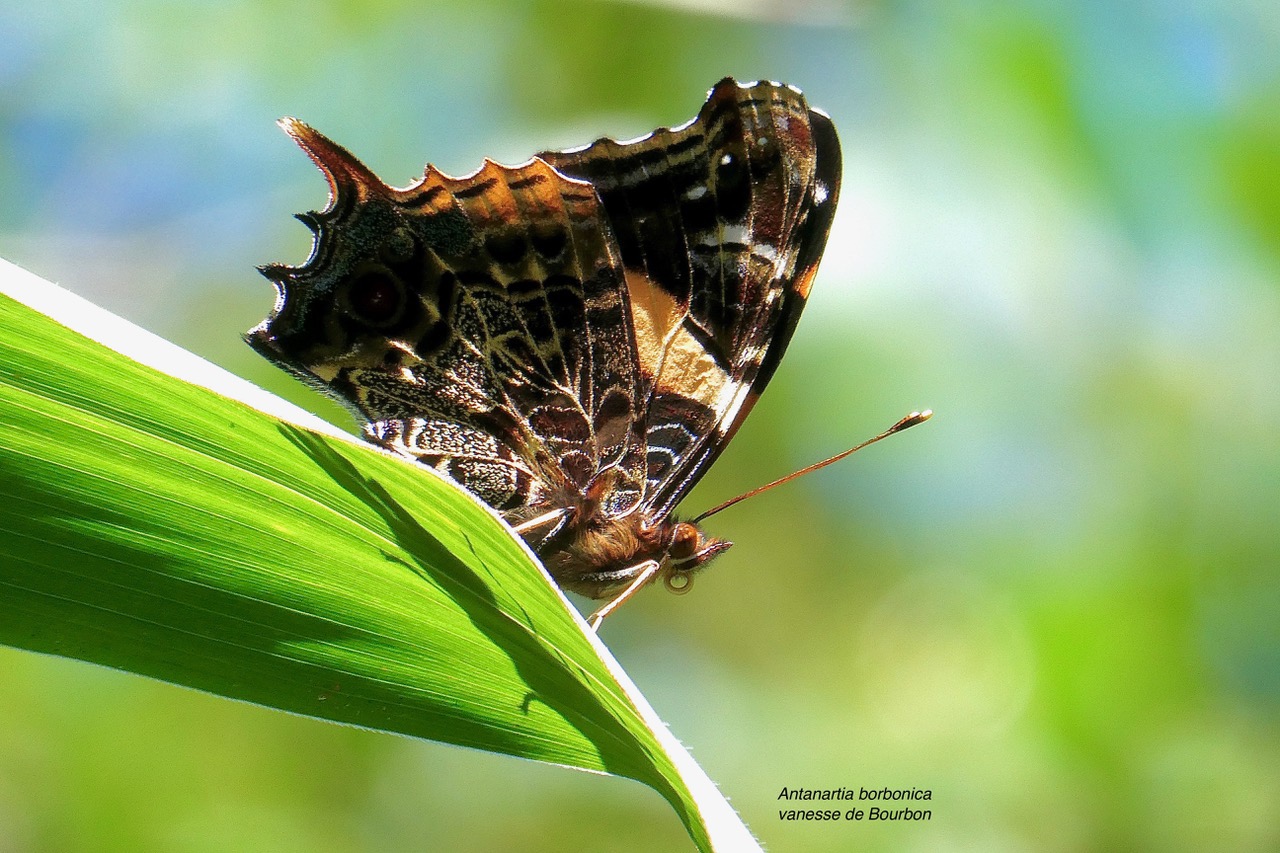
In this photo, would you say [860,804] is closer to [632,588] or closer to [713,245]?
[632,588]

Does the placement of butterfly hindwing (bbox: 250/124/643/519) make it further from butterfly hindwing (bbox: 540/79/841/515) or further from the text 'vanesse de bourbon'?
the text 'vanesse de bourbon'

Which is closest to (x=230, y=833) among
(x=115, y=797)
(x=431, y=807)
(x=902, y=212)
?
(x=115, y=797)

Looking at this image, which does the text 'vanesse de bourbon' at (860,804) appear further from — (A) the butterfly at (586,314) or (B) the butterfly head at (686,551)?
(A) the butterfly at (586,314)

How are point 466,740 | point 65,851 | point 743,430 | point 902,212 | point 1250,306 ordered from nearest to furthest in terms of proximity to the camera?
1. point 466,740
2. point 65,851
3. point 1250,306
4. point 902,212
5. point 743,430

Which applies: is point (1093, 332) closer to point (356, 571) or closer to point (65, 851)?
point (356, 571)

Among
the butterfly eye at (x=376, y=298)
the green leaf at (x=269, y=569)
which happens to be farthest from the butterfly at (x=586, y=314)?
the green leaf at (x=269, y=569)

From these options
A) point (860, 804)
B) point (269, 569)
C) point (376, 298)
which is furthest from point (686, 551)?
point (860, 804)
